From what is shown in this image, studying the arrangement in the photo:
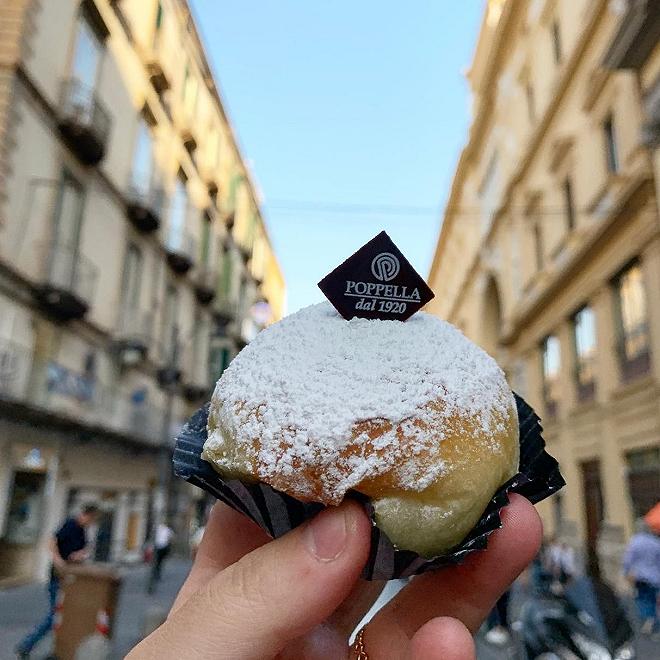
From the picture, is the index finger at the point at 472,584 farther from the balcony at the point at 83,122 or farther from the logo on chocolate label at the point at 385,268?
the balcony at the point at 83,122

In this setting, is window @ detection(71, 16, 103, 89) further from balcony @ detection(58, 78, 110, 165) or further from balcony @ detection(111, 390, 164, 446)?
balcony @ detection(111, 390, 164, 446)

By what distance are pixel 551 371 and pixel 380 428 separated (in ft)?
63.8

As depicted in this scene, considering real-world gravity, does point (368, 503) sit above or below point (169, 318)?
below

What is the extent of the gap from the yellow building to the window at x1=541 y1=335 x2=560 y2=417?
0.23ft

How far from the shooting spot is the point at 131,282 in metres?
19.7

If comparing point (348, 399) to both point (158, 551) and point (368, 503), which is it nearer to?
point (368, 503)

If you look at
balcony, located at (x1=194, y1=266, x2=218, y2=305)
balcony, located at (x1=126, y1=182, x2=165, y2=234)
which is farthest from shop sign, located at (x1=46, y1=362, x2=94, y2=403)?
balcony, located at (x1=194, y1=266, x2=218, y2=305)

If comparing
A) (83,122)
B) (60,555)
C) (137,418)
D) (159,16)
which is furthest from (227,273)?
(60,555)

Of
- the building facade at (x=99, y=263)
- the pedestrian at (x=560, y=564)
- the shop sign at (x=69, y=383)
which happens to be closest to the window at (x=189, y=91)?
the building facade at (x=99, y=263)

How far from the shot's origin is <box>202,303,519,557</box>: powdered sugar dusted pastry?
5.04ft

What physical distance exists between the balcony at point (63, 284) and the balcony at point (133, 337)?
2.71m

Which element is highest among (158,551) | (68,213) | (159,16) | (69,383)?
(159,16)

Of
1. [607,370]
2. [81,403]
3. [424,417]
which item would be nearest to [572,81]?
[607,370]

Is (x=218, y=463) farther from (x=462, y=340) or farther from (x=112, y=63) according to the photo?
(x=112, y=63)
